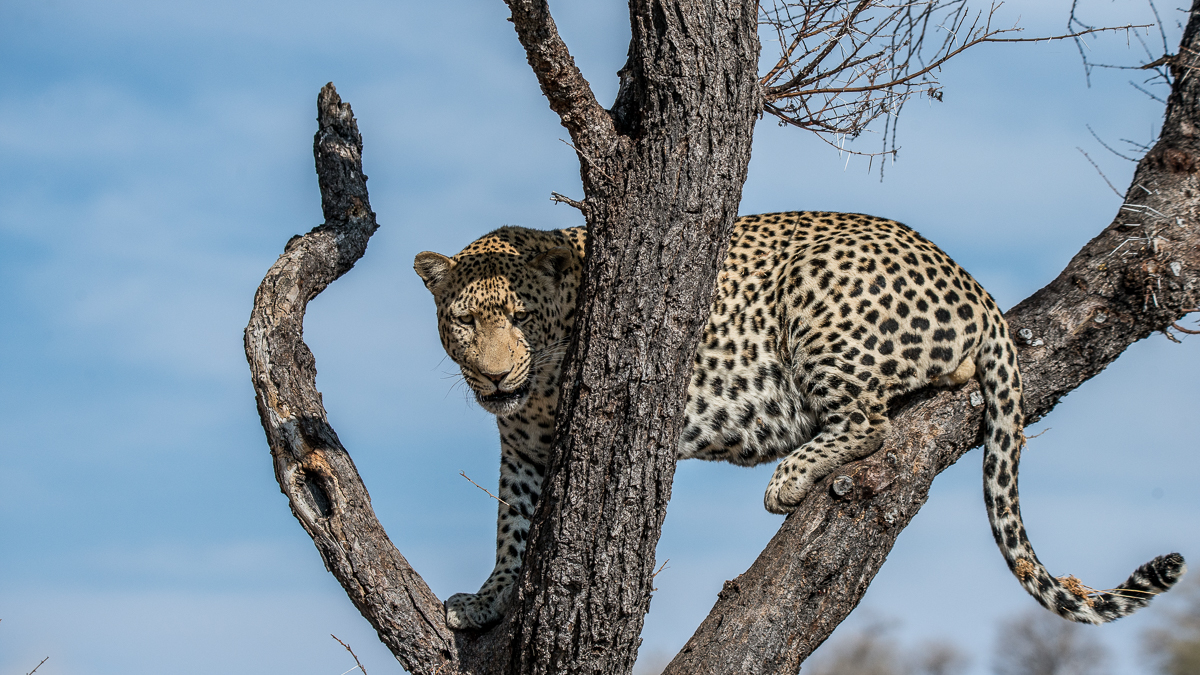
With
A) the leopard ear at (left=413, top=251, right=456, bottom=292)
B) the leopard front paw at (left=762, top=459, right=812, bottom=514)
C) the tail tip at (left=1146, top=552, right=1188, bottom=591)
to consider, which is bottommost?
the tail tip at (left=1146, top=552, right=1188, bottom=591)

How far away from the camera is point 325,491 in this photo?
589 cm

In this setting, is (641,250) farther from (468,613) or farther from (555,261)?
(468,613)

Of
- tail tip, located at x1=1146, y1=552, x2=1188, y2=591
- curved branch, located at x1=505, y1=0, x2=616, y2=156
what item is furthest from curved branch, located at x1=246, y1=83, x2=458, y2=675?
tail tip, located at x1=1146, y1=552, x2=1188, y2=591

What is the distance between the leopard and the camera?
6297 mm

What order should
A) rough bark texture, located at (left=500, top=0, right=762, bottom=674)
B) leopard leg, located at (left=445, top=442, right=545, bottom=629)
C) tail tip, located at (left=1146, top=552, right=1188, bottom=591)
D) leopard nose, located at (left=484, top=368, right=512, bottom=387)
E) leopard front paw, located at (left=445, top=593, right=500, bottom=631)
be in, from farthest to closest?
leopard nose, located at (left=484, top=368, right=512, bottom=387), leopard leg, located at (left=445, top=442, right=545, bottom=629), leopard front paw, located at (left=445, top=593, right=500, bottom=631), tail tip, located at (left=1146, top=552, right=1188, bottom=591), rough bark texture, located at (left=500, top=0, right=762, bottom=674)

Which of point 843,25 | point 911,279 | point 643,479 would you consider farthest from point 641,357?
point 843,25

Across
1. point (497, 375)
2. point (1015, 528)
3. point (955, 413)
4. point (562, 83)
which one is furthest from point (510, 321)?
point (1015, 528)

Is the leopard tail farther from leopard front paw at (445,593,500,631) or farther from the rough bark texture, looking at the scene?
leopard front paw at (445,593,500,631)

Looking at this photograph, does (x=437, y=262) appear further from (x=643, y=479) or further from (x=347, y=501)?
(x=643, y=479)

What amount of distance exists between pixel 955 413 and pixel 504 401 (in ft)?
8.95

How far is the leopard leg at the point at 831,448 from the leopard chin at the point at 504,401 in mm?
1641

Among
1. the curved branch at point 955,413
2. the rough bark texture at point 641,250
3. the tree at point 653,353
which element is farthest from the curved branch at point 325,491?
the curved branch at point 955,413

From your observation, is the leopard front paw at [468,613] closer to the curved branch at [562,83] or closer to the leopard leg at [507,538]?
the leopard leg at [507,538]

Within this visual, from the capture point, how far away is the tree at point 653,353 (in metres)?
4.91
